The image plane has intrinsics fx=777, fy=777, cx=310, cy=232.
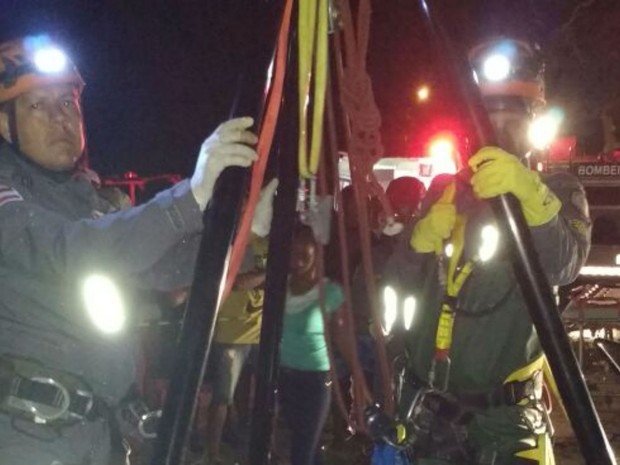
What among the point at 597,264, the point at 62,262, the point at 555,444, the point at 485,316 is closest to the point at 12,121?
the point at 62,262

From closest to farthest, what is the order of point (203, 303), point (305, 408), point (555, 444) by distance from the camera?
1. point (203, 303)
2. point (305, 408)
3. point (555, 444)

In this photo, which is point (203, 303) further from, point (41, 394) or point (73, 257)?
point (41, 394)

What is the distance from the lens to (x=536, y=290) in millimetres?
1637

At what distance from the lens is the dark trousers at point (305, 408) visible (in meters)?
5.31

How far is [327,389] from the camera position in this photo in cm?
543

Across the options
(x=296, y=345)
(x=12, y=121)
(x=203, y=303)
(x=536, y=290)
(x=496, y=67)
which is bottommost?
(x=203, y=303)

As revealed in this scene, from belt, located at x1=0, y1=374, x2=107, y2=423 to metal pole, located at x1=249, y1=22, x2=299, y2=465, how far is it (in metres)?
0.58

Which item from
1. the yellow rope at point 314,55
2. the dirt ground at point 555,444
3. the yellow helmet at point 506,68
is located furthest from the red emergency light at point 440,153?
the yellow rope at point 314,55

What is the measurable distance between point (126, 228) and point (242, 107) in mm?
499

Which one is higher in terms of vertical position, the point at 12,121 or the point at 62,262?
the point at 12,121

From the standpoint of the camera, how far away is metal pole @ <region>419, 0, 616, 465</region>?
158 cm

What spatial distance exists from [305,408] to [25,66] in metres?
3.46

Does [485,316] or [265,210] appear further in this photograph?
[485,316]

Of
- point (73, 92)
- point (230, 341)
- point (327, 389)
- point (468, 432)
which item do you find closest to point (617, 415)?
point (327, 389)
